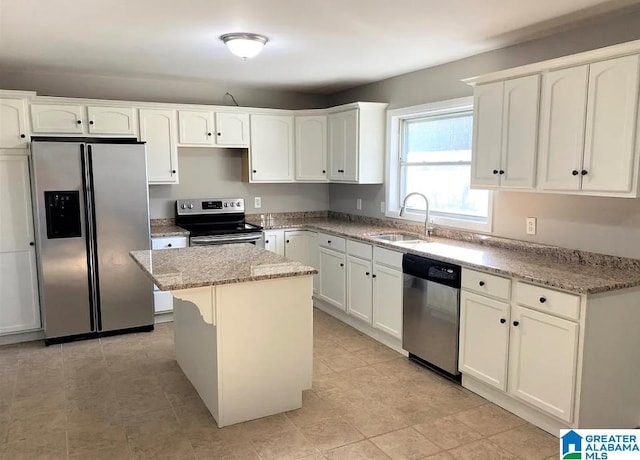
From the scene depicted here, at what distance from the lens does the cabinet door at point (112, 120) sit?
435 cm

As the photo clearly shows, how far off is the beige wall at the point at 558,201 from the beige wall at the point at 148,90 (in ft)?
5.73

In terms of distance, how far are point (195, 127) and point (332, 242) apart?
1784mm

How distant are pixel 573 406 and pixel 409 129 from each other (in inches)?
113

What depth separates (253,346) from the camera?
2.78m

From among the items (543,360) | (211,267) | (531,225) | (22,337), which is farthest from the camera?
(22,337)

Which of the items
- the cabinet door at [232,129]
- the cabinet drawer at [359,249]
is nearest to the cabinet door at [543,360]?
the cabinet drawer at [359,249]

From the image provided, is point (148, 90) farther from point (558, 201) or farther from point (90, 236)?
point (558, 201)

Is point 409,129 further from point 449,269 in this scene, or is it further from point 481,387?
point 481,387

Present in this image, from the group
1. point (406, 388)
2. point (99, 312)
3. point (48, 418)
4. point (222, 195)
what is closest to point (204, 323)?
point (48, 418)

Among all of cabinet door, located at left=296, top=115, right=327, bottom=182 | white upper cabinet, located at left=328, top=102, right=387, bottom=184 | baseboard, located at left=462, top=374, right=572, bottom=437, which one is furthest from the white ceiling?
baseboard, located at left=462, top=374, right=572, bottom=437

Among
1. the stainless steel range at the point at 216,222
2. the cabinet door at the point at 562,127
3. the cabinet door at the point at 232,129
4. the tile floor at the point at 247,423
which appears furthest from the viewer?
the cabinet door at the point at 232,129

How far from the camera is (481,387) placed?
10.2ft

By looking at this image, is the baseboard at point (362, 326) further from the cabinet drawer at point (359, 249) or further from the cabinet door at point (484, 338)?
the cabinet door at point (484, 338)

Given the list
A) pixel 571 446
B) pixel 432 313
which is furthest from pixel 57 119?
pixel 571 446
